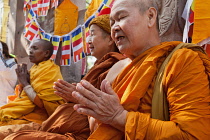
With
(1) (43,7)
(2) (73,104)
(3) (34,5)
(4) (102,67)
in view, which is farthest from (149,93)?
(3) (34,5)

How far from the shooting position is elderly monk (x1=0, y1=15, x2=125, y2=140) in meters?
2.22

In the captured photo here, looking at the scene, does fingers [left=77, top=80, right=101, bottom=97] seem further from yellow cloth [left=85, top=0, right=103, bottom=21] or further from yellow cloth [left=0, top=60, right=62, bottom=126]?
yellow cloth [left=85, top=0, right=103, bottom=21]

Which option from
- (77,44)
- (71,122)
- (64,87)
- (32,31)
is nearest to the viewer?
(64,87)

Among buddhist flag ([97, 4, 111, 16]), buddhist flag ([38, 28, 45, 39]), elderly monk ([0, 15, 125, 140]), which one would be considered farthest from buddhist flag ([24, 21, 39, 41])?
elderly monk ([0, 15, 125, 140])

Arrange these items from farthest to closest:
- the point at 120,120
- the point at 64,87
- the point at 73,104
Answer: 1. the point at 73,104
2. the point at 64,87
3. the point at 120,120

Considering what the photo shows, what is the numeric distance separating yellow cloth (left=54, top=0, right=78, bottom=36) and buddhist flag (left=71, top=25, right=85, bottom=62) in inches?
12.4

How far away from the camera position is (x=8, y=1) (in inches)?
271

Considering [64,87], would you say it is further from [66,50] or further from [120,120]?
[66,50]

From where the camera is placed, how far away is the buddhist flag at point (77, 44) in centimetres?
427

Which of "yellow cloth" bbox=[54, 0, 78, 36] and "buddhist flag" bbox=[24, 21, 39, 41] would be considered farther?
"buddhist flag" bbox=[24, 21, 39, 41]

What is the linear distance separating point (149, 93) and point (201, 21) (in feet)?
4.24

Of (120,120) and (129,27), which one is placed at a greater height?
(129,27)

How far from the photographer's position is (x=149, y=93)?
148 centimetres

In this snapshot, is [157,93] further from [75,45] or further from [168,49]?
[75,45]
